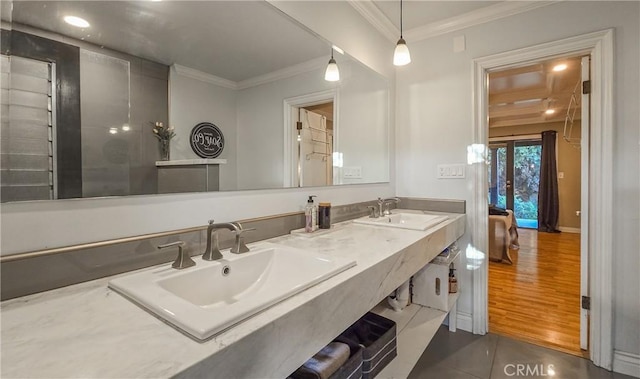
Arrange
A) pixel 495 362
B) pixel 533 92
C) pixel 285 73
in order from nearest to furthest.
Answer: pixel 285 73, pixel 495 362, pixel 533 92

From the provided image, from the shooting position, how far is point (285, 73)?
157 cm

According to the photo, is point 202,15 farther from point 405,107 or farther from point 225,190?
A: point 405,107

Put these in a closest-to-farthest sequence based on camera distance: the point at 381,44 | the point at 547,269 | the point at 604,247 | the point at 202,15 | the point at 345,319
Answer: the point at 345,319 < the point at 202,15 < the point at 604,247 < the point at 381,44 < the point at 547,269

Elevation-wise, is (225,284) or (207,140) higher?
(207,140)

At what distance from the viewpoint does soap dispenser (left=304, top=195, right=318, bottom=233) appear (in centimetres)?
150

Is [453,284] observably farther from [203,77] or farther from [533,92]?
[533,92]

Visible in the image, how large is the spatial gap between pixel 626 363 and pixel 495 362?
74cm

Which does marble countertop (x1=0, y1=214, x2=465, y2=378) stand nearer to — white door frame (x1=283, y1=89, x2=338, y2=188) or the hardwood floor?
white door frame (x1=283, y1=89, x2=338, y2=188)

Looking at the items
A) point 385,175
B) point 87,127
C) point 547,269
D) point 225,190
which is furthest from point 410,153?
point 547,269

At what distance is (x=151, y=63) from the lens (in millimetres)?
1035

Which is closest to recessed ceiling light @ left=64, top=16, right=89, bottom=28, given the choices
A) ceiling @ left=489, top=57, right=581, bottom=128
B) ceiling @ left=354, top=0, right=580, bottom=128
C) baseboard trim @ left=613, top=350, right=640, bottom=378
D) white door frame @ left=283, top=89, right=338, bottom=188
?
white door frame @ left=283, top=89, right=338, bottom=188

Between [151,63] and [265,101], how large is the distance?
0.54 m

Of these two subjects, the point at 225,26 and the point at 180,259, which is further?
the point at 225,26

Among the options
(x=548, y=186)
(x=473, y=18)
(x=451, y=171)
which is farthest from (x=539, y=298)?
(x=548, y=186)
